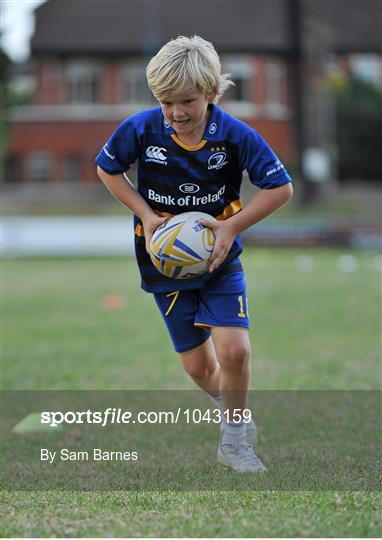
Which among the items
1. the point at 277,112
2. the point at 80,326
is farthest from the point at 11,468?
the point at 277,112

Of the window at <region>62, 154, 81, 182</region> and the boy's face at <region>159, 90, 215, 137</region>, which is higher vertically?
the boy's face at <region>159, 90, 215, 137</region>

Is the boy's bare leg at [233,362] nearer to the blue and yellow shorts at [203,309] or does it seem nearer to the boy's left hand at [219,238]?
the blue and yellow shorts at [203,309]

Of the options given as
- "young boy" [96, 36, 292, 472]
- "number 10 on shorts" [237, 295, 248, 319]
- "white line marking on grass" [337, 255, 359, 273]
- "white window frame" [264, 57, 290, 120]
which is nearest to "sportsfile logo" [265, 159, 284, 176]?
"young boy" [96, 36, 292, 472]

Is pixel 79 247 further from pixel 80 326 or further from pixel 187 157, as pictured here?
pixel 187 157

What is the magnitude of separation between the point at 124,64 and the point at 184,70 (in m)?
40.7

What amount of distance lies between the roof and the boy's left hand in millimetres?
37738

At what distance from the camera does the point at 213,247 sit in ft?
15.1

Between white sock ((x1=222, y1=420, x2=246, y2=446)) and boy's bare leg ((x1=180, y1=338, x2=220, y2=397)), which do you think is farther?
boy's bare leg ((x1=180, y1=338, x2=220, y2=397))

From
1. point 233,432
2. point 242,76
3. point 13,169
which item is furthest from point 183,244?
point 13,169

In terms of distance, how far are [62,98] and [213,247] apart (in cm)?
4109

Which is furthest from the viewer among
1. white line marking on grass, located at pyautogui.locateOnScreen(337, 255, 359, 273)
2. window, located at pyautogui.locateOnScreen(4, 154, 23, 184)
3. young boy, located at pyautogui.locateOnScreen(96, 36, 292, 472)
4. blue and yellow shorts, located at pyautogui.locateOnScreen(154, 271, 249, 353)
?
window, located at pyautogui.locateOnScreen(4, 154, 23, 184)

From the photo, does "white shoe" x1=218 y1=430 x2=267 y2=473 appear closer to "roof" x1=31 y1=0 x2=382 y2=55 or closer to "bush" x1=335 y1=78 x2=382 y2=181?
"roof" x1=31 y1=0 x2=382 y2=55

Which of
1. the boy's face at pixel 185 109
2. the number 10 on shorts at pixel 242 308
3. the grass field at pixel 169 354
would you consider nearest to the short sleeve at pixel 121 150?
the boy's face at pixel 185 109

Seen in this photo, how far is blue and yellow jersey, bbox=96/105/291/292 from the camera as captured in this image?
4.59 meters
